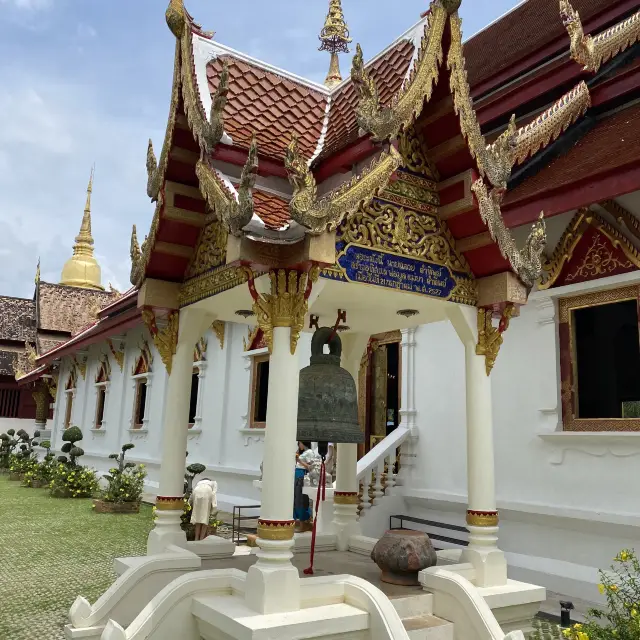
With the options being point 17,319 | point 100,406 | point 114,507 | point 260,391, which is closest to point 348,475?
point 260,391

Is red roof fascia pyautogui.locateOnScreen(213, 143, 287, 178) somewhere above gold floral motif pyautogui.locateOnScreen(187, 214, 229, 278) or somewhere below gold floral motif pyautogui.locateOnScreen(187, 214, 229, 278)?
above

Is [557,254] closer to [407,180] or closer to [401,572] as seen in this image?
[407,180]

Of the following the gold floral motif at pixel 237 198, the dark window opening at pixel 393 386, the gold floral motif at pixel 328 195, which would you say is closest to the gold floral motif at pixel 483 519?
the gold floral motif at pixel 328 195

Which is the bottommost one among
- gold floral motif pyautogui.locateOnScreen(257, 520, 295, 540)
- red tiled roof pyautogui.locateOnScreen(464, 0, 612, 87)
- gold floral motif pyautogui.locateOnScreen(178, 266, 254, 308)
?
gold floral motif pyautogui.locateOnScreen(257, 520, 295, 540)

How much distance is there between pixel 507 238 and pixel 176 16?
2327 mm

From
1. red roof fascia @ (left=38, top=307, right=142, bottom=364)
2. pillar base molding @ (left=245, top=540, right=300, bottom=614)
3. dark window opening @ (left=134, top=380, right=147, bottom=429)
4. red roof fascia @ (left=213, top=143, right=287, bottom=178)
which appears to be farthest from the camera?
dark window opening @ (left=134, top=380, right=147, bottom=429)

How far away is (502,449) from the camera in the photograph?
6234 mm

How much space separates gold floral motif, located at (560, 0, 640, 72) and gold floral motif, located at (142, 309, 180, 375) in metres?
4.91

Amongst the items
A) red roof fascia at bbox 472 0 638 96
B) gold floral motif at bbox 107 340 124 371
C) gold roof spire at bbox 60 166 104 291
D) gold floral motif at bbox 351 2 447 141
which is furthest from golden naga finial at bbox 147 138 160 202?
gold roof spire at bbox 60 166 104 291

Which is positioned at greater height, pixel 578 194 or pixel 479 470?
pixel 578 194

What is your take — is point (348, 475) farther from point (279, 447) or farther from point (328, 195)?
point (328, 195)

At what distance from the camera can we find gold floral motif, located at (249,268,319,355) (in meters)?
3.27

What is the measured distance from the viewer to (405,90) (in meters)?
3.36

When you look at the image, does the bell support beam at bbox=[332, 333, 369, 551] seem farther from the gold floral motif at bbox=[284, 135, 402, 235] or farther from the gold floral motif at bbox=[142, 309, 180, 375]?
the gold floral motif at bbox=[284, 135, 402, 235]
